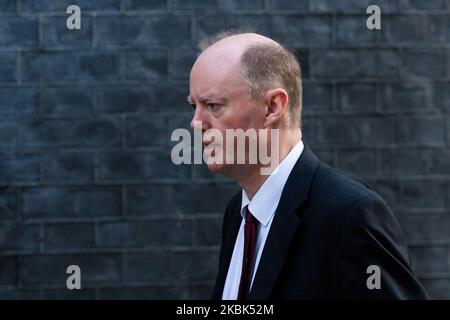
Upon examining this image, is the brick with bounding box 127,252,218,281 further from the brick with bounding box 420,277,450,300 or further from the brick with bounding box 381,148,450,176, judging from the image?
the brick with bounding box 420,277,450,300

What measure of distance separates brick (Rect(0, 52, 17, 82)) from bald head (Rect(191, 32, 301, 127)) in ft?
8.89

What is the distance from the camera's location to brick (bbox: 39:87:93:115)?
17.2 ft

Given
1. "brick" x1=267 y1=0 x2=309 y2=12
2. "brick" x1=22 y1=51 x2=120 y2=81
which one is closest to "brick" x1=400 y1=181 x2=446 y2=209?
"brick" x1=267 y1=0 x2=309 y2=12

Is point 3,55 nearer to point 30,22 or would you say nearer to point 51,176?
point 30,22

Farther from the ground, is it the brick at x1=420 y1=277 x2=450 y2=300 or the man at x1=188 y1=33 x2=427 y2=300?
the man at x1=188 y1=33 x2=427 y2=300

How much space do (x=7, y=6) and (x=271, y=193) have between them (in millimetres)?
3150

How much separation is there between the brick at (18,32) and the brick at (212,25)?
103 cm

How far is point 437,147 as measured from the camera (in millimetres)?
5465

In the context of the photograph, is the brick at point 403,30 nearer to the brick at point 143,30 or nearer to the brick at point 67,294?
the brick at point 143,30

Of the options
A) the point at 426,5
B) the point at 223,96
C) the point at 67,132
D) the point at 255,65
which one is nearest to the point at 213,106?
the point at 223,96

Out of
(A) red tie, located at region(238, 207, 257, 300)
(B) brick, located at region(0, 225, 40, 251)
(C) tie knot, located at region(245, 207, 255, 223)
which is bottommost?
(B) brick, located at region(0, 225, 40, 251)

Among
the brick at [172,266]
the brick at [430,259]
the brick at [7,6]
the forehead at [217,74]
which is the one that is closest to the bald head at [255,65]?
the forehead at [217,74]
